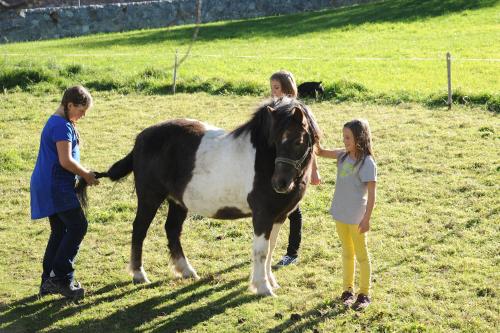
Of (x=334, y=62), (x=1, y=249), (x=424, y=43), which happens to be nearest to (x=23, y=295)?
(x=1, y=249)

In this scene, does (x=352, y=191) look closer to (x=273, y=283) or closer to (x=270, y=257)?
(x=270, y=257)

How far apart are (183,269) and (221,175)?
1243 millimetres

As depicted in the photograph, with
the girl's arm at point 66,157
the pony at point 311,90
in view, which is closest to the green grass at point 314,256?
the girl's arm at point 66,157

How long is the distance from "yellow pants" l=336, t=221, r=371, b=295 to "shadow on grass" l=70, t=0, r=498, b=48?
21.2 meters

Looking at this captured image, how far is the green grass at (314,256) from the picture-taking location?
22.7 feet

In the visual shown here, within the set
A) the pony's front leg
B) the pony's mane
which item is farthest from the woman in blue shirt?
the pony's front leg

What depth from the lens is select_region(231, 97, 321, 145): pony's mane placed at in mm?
6891

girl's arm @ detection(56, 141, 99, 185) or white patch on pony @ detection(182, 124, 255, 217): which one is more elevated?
girl's arm @ detection(56, 141, 99, 185)

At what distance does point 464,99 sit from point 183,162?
9133 millimetres

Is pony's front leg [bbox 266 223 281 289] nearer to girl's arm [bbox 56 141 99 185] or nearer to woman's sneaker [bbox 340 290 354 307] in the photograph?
woman's sneaker [bbox 340 290 354 307]

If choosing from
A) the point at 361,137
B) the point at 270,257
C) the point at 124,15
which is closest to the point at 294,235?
the point at 270,257

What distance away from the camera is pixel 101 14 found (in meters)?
31.2

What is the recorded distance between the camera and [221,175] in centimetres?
741

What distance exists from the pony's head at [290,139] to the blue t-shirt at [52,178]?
199 centimetres
